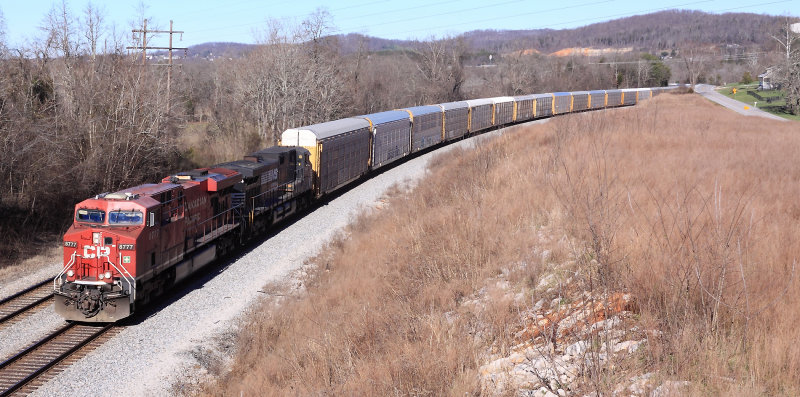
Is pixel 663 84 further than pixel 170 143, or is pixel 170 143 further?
pixel 663 84

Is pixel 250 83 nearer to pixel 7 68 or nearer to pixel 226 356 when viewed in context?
pixel 7 68

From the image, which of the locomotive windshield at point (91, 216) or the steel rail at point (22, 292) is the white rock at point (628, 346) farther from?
the steel rail at point (22, 292)

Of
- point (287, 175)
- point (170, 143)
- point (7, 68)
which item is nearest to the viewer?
point (287, 175)

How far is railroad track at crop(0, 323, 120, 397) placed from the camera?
11.3 meters

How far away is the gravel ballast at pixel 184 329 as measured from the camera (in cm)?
1134

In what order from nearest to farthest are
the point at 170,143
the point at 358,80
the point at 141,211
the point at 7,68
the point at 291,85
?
1. the point at 141,211
2. the point at 7,68
3. the point at 170,143
4. the point at 291,85
5. the point at 358,80

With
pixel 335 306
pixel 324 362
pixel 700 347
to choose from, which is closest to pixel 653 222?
pixel 700 347

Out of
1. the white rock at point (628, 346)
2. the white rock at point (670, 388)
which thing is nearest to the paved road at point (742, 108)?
the white rock at point (628, 346)

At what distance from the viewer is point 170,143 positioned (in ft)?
105

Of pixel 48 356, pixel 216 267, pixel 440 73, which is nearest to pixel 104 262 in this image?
pixel 48 356

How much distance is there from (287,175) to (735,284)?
1780 cm

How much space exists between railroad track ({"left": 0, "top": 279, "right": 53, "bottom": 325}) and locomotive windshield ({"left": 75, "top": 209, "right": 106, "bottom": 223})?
2.71m

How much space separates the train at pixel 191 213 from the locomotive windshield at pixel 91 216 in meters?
0.02

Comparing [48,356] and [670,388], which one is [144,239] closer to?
[48,356]
